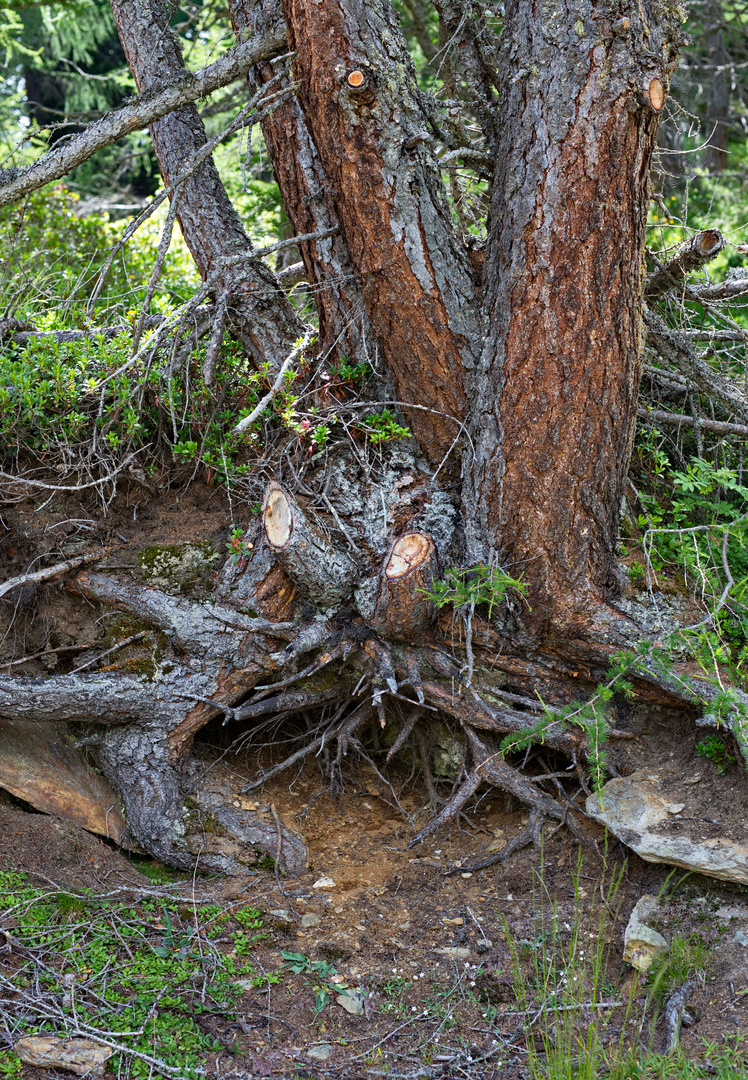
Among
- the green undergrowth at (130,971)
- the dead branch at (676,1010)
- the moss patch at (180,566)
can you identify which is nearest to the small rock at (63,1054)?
Answer: the green undergrowth at (130,971)

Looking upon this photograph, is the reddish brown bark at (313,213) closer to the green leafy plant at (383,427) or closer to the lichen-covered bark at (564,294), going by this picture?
the green leafy plant at (383,427)

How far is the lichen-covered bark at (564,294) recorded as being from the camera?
3.10m

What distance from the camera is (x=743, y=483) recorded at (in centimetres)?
433

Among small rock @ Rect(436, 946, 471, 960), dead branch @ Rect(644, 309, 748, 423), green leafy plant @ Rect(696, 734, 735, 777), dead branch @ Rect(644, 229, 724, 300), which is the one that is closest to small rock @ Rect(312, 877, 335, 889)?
small rock @ Rect(436, 946, 471, 960)

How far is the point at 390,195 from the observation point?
11.6ft

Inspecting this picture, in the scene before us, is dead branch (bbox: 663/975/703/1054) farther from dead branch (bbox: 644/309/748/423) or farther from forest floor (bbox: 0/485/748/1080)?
dead branch (bbox: 644/309/748/423)

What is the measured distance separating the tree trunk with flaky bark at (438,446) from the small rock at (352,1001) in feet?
2.90

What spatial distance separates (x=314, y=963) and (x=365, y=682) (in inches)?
49.1

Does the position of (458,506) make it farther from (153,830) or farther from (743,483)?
(153,830)

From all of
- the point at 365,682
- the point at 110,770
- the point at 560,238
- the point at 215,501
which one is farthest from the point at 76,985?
the point at 560,238

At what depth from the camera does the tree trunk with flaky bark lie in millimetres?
3201

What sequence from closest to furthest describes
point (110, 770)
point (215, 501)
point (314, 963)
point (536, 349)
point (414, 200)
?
point (314, 963), point (536, 349), point (414, 200), point (110, 770), point (215, 501)

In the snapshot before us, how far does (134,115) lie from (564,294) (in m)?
2.00

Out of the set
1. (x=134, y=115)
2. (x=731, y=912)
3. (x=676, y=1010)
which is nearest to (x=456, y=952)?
(x=676, y=1010)
